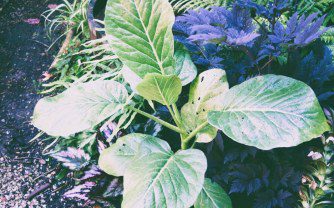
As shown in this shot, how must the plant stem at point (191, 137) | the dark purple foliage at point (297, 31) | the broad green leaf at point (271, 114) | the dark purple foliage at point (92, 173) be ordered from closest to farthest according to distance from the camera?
the broad green leaf at point (271, 114), the dark purple foliage at point (297, 31), the plant stem at point (191, 137), the dark purple foliage at point (92, 173)

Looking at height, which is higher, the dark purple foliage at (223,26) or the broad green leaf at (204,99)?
the dark purple foliage at (223,26)

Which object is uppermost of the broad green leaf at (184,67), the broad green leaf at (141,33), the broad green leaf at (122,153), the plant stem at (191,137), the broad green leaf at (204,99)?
the broad green leaf at (141,33)

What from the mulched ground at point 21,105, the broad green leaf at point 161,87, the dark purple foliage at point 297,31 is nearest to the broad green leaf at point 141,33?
the broad green leaf at point 161,87

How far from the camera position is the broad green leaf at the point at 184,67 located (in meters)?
1.19

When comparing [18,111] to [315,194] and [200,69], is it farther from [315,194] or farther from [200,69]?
[315,194]

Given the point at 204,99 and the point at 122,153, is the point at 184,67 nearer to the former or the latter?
the point at 204,99

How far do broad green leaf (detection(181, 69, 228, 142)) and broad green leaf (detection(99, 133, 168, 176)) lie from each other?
0.44 feet

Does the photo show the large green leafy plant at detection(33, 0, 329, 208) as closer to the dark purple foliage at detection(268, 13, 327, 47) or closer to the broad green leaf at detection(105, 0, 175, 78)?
the broad green leaf at detection(105, 0, 175, 78)

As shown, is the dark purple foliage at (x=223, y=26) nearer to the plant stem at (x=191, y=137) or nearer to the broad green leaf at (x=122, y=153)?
the plant stem at (x=191, y=137)

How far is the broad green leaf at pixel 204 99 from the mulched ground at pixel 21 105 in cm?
95

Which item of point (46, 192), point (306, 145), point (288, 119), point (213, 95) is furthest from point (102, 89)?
point (46, 192)

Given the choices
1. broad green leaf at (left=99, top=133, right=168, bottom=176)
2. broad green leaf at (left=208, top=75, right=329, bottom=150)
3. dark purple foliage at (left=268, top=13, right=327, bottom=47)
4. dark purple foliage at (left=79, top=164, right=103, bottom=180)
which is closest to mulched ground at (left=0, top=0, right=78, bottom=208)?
dark purple foliage at (left=79, top=164, right=103, bottom=180)

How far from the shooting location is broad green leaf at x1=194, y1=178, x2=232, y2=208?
1116 mm

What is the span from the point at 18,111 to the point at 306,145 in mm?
1890
